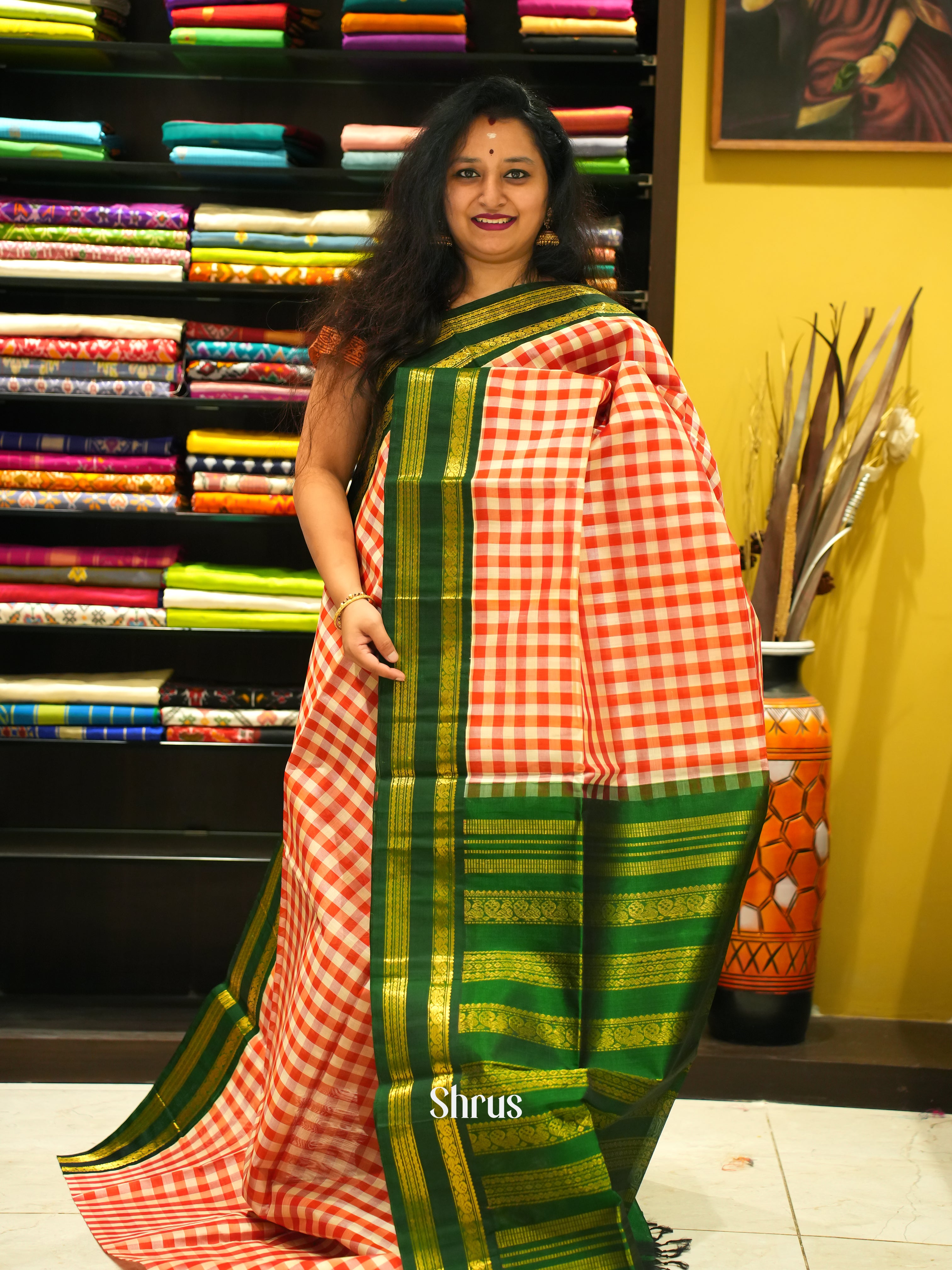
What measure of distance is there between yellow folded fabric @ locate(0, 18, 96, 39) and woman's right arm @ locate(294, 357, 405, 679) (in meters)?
1.19

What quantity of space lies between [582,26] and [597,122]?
184 millimetres

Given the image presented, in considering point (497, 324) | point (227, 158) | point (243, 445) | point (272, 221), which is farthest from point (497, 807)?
point (227, 158)

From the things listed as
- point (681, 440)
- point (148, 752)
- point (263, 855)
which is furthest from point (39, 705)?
point (681, 440)

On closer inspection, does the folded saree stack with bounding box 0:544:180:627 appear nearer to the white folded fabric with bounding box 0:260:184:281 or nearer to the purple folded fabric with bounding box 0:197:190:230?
the white folded fabric with bounding box 0:260:184:281

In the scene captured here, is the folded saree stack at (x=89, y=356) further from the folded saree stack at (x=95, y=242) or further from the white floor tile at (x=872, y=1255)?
the white floor tile at (x=872, y=1255)

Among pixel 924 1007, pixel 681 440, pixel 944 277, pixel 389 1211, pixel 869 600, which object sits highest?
pixel 944 277

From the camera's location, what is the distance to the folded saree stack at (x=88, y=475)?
98.0 inches

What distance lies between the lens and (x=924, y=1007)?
268 cm

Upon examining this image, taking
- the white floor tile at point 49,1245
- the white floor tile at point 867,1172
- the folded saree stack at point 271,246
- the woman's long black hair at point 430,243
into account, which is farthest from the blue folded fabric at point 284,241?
the white floor tile at point 867,1172

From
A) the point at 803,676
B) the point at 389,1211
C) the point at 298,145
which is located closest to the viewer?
the point at 389,1211

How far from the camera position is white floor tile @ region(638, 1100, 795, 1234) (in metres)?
1.83

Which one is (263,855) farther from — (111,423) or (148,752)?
(111,423)

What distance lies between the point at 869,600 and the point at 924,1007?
0.93 metres

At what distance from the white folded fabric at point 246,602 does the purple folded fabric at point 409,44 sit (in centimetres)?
112
